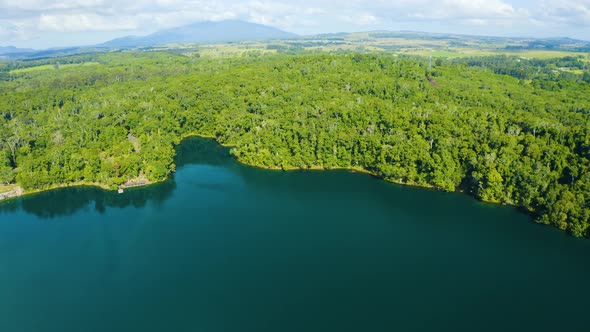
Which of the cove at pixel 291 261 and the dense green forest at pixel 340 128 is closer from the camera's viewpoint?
the cove at pixel 291 261

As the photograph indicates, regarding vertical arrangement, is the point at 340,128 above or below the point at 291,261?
above

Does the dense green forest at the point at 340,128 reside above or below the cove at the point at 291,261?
above

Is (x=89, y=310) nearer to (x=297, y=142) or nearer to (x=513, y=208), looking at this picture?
(x=297, y=142)

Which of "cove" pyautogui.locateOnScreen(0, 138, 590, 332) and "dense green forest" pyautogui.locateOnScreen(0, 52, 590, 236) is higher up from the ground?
"dense green forest" pyautogui.locateOnScreen(0, 52, 590, 236)

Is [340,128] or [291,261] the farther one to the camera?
[340,128]
